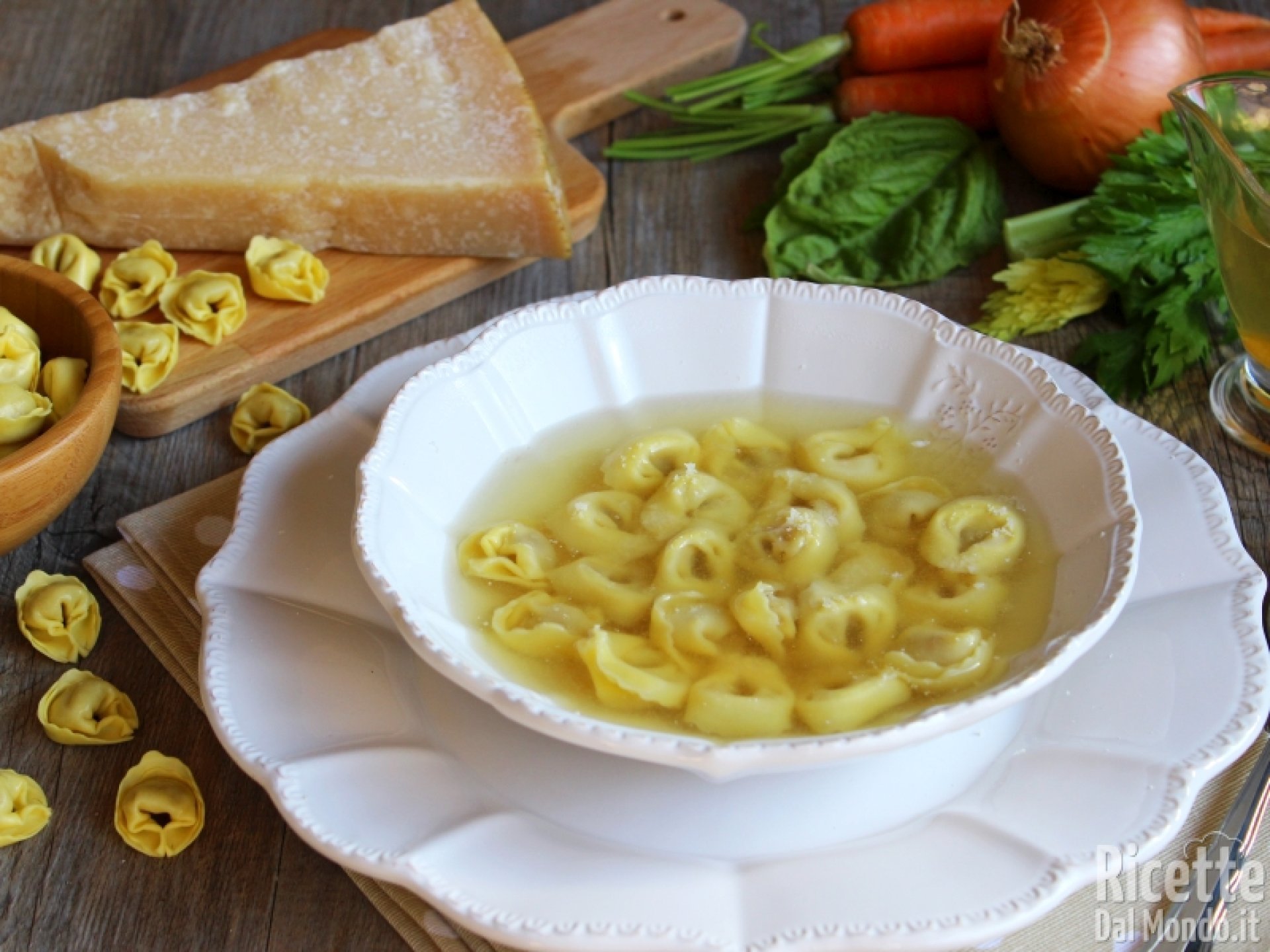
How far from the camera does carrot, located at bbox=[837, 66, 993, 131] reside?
261 centimetres

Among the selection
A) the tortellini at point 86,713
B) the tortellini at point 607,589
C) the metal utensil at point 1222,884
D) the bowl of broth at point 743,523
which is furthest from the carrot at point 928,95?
the tortellini at point 86,713

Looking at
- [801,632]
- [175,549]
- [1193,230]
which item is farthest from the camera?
[1193,230]

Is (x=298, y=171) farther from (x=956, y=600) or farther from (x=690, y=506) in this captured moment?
(x=956, y=600)

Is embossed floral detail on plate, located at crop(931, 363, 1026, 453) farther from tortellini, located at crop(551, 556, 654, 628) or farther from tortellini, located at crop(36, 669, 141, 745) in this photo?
tortellini, located at crop(36, 669, 141, 745)

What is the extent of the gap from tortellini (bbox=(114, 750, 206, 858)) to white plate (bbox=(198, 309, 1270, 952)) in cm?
17

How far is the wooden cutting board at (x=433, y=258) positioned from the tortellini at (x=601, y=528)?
760mm

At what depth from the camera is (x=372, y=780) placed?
54.4 inches

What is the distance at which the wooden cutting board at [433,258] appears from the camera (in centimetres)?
216

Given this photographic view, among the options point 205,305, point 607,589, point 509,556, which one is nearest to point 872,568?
point 607,589

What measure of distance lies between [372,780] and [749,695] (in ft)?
1.36

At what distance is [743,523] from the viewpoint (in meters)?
1.70

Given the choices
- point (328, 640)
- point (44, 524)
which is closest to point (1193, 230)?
point (328, 640)

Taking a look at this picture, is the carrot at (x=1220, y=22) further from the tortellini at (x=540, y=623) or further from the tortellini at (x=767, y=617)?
the tortellini at (x=540, y=623)

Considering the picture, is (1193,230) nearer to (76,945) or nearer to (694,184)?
(694,184)
